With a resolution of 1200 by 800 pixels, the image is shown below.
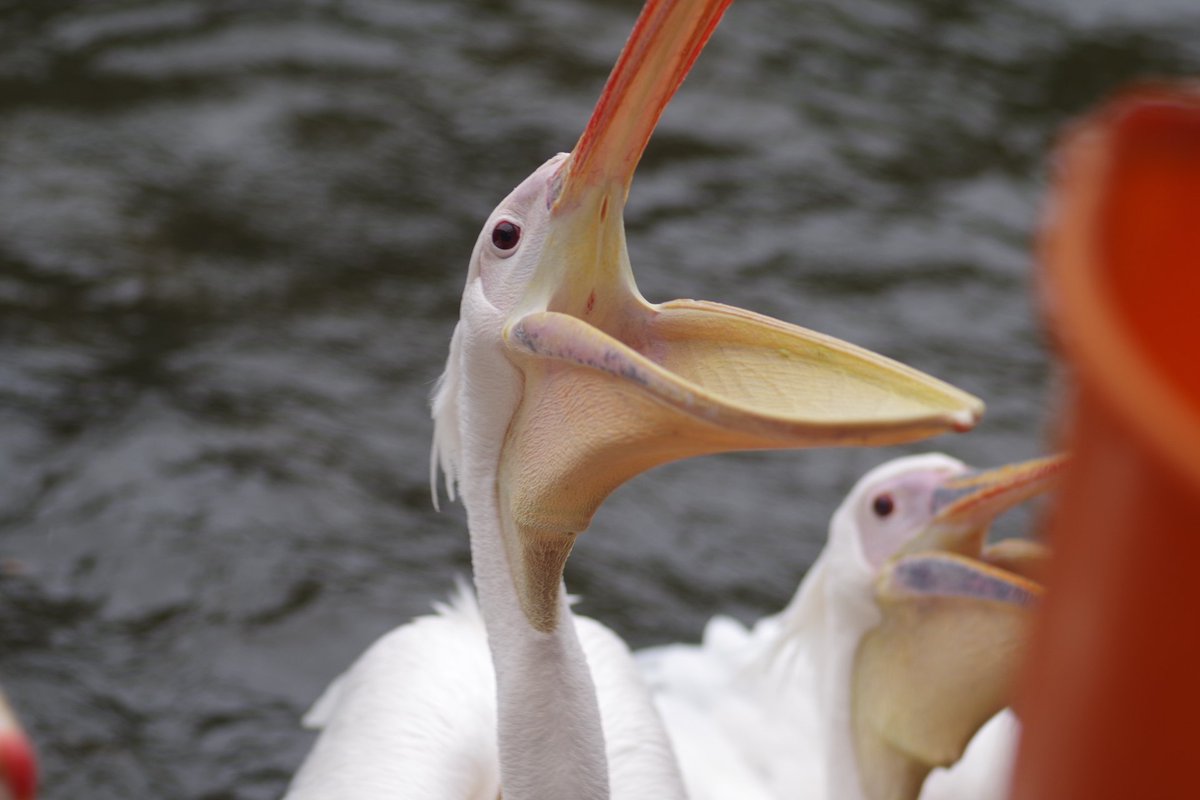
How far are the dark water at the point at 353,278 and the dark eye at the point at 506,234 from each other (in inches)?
71.8

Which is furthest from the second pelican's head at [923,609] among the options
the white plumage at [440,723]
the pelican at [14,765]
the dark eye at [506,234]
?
the pelican at [14,765]

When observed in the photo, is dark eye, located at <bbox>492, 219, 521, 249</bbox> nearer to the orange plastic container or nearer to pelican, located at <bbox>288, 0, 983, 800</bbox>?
pelican, located at <bbox>288, 0, 983, 800</bbox>

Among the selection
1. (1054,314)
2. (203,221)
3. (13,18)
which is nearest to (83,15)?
(13,18)

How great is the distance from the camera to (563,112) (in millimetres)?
5012

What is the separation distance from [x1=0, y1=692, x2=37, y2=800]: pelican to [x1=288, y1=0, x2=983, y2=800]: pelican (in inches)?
25.2

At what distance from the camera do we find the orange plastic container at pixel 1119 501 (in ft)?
1.34

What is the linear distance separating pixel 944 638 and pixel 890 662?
0.14 m

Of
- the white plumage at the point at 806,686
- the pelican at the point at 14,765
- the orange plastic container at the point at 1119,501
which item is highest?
the orange plastic container at the point at 1119,501

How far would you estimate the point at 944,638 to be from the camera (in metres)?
2.36

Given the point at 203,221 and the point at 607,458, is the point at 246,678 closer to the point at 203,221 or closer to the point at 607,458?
the point at 203,221

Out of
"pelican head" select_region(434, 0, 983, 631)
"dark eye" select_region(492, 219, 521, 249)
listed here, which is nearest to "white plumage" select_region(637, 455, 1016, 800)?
"pelican head" select_region(434, 0, 983, 631)

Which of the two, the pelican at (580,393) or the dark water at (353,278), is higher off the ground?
the pelican at (580,393)

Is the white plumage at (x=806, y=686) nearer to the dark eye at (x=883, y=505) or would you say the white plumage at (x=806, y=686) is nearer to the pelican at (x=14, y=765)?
the dark eye at (x=883, y=505)

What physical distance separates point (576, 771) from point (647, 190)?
3174 millimetres
